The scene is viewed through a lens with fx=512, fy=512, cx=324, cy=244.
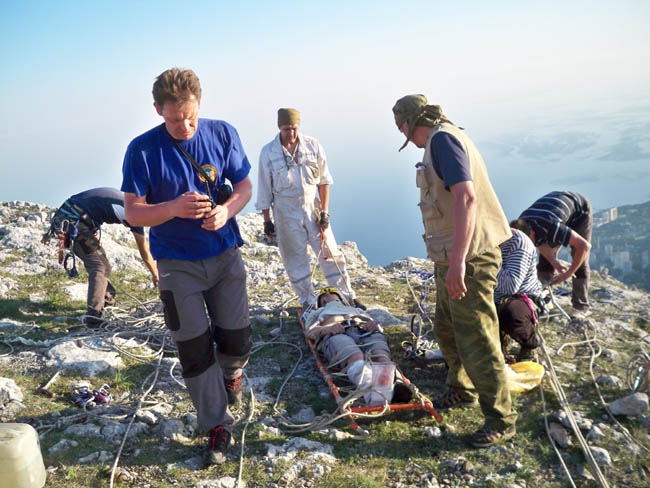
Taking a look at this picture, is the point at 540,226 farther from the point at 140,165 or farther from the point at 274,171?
the point at 140,165

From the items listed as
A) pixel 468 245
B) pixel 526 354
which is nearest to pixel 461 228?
pixel 468 245

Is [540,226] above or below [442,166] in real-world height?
below

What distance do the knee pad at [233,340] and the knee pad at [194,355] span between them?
0.31 m

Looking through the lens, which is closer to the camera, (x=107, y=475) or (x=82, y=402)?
(x=107, y=475)

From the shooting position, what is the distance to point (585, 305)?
7996 mm

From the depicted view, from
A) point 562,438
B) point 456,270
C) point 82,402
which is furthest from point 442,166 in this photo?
point 82,402

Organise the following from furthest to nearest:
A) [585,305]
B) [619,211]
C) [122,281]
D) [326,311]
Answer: [619,211], [122,281], [585,305], [326,311]

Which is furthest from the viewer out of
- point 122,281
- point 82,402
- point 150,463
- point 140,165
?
point 122,281

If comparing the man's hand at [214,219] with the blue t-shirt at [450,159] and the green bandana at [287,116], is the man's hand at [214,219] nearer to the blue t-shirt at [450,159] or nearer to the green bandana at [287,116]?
the blue t-shirt at [450,159]

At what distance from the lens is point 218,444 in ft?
13.9

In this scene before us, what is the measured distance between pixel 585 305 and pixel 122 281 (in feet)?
26.6

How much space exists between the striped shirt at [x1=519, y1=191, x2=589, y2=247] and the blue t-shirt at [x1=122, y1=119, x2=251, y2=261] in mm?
4252

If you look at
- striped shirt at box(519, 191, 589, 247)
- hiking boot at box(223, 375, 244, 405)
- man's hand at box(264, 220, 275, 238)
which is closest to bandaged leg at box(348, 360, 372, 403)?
hiking boot at box(223, 375, 244, 405)

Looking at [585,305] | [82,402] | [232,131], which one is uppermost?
[232,131]
